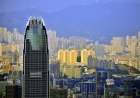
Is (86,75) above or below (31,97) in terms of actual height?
Result: above

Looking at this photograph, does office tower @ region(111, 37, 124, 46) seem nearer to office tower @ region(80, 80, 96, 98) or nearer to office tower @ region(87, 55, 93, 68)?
office tower @ region(87, 55, 93, 68)

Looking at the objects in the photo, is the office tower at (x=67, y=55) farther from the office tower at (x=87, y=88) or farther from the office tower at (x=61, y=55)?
the office tower at (x=87, y=88)

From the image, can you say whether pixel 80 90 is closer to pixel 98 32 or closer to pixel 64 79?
pixel 64 79

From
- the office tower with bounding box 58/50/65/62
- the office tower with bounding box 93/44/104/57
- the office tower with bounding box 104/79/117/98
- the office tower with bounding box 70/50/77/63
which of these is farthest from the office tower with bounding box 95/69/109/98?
the office tower with bounding box 58/50/65/62

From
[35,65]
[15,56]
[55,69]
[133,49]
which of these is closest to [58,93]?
[55,69]

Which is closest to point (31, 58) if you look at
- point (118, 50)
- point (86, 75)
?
point (86, 75)

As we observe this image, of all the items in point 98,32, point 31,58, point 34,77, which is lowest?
point 34,77

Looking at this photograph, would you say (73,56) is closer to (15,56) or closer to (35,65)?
(35,65)
